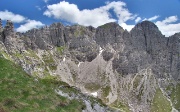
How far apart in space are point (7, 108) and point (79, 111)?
11.3m

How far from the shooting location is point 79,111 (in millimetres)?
41188

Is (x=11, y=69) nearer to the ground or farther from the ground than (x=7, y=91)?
farther from the ground

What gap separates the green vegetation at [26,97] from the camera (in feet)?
116

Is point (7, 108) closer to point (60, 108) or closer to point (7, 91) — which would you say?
point (7, 91)

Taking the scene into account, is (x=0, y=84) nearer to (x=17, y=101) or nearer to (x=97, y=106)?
(x=17, y=101)

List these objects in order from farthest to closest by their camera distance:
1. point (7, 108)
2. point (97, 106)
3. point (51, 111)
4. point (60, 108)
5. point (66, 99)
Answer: point (97, 106) < point (66, 99) < point (60, 108) < point (51, 111) < point (7, 108)

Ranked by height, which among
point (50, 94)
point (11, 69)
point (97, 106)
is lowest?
point (97, 106)

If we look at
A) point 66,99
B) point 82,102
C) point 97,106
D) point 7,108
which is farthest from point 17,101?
point 97,106

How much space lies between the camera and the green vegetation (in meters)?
35.2

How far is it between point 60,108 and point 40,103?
3.12 m

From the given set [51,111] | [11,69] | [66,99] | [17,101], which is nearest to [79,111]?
[66,99]

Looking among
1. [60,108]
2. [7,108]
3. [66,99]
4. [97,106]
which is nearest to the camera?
[7,108]

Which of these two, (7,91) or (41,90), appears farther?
(41,90)

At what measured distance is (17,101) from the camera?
117 ft
